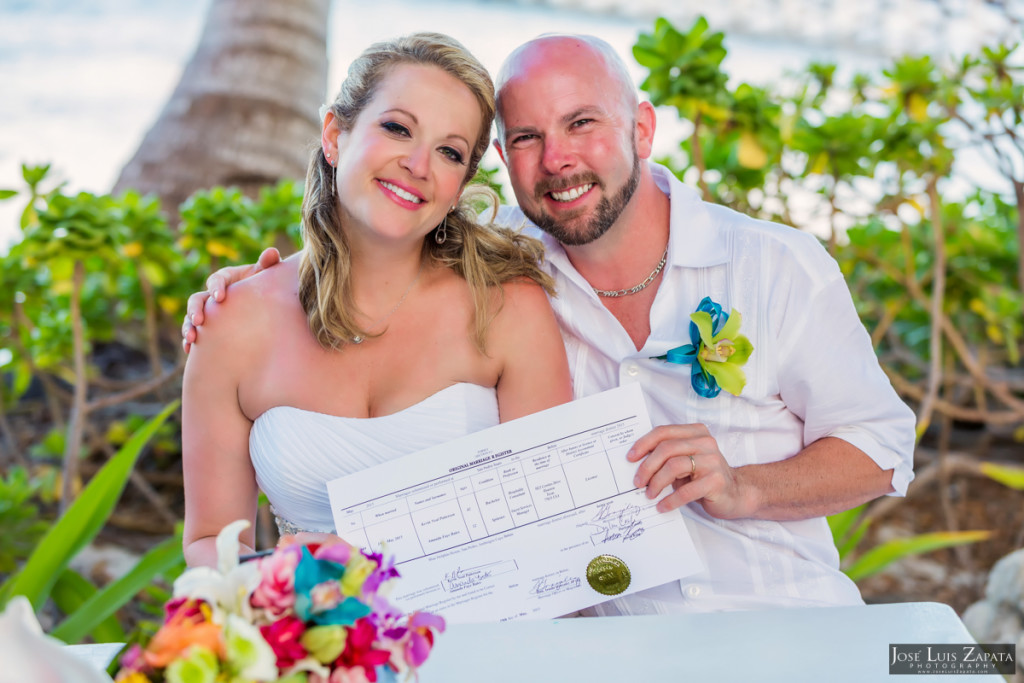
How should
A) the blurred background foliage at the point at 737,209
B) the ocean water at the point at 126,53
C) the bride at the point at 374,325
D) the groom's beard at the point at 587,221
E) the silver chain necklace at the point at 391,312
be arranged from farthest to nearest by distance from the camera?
the ocean water at the point at 126,53 → the blurred background foliage at the point at 737,209 → the silver chain necklace at the point at 391,312 → the groom's beard at the point at 587,221 → the bride at the point at 374,325

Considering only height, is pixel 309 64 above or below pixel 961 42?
below

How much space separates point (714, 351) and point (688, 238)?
14.9 inches

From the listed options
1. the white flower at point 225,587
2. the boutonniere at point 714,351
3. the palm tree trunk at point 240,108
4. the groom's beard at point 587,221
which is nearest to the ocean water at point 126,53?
the palm tree trunk at point 240,108

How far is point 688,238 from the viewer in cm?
227

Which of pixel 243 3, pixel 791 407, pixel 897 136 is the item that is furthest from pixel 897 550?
pixel 243 3

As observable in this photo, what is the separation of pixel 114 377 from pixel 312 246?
2.89 meters

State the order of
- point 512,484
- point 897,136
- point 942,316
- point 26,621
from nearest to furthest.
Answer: point 26,621
point 512,484
point 897,136
point 942,316

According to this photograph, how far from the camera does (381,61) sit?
2.16m

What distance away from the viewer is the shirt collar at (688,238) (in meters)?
2.24

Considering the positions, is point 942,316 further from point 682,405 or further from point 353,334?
point 353,334
